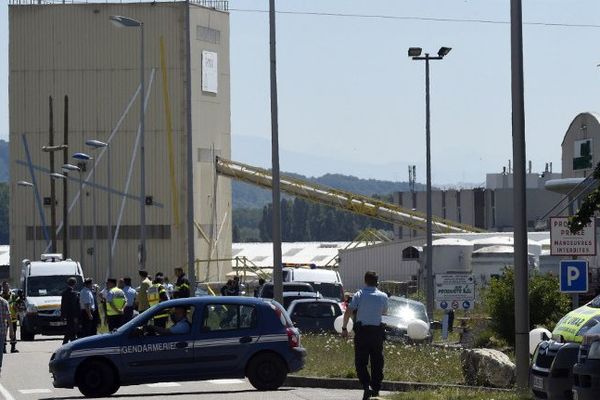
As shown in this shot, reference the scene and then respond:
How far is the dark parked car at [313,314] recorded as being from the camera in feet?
119

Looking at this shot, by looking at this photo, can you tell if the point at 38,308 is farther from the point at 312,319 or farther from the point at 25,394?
the point at 25,394

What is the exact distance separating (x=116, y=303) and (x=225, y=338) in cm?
1330

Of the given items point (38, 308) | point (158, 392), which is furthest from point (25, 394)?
point (38, 308)

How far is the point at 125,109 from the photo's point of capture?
89688 mm

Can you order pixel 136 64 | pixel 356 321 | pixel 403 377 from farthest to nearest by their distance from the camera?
pixel 136 64
pixel 403 377
pixel 356 321

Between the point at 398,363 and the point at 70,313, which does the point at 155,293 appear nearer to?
the point at 70,313

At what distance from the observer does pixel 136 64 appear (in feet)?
293

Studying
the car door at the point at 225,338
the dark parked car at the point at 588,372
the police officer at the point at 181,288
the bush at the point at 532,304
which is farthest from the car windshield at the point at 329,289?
the dark parked car at the point at 588,372

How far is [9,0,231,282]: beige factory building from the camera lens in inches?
3494

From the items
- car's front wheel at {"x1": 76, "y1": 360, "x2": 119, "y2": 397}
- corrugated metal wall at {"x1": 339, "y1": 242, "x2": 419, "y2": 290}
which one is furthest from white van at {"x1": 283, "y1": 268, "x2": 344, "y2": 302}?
corrugated metal wall at {"x1": 339, "y1": 242, "x2": 419, "y2": 290}

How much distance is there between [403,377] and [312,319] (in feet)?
46.1

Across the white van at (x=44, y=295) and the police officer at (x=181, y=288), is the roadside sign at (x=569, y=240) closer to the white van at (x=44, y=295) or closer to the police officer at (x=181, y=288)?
the police officer at (x=181, y=288)

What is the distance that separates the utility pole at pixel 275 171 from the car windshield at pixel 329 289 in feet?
46.7

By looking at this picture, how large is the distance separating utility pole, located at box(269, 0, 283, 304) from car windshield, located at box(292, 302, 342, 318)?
5418 millimetres
